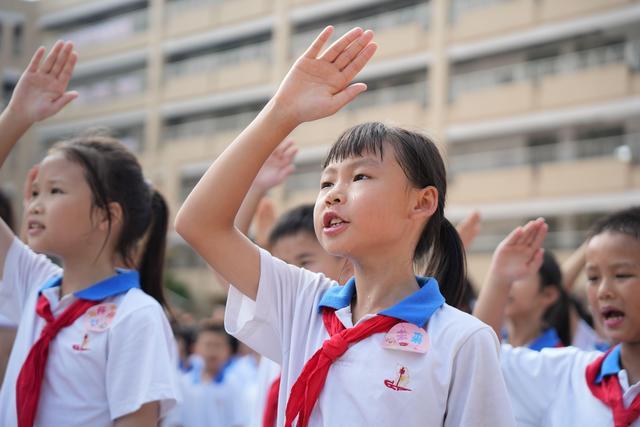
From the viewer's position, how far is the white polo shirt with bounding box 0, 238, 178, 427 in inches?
97.0

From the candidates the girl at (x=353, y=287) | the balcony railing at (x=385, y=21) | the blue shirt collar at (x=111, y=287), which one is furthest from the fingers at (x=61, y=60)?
the balcony railing at (x=385, y=21)

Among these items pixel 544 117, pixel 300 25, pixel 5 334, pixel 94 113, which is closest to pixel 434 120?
pixel 544 117

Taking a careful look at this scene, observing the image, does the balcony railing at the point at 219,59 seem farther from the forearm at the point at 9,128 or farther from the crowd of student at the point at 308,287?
the forearm at the point at 9,128

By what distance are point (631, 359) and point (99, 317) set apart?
158 centimetres

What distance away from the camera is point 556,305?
14.3ft

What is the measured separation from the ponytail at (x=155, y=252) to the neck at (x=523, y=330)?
6.15 feet

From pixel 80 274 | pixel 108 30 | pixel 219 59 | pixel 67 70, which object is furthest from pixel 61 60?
pixel 108 30

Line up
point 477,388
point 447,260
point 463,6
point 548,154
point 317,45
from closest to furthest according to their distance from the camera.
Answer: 1. point 477,388
2. point 317,45
3. point 447,260
4. point 548,154
5. point 463,6

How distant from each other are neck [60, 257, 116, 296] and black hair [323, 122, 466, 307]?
0.97 metres

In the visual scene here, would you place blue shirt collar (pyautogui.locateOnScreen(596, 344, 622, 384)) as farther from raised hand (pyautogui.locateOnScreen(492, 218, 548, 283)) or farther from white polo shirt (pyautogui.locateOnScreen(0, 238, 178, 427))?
white polo shirt (pyautogui.locateOnScreen(0, 238, 178, 427))

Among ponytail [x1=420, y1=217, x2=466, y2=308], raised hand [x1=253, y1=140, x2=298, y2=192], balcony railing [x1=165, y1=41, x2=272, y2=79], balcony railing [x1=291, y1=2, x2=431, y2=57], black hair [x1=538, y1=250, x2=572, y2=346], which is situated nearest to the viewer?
ponytail [x1=420, y1=217, x2=466, y2=308]

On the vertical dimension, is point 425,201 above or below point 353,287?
above

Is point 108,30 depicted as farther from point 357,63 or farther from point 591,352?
point 357,63

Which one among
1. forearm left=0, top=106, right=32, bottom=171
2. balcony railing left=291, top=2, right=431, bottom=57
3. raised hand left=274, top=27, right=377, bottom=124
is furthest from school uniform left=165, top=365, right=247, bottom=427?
balcony railing left=291, top=2, right=431, bottom=57
